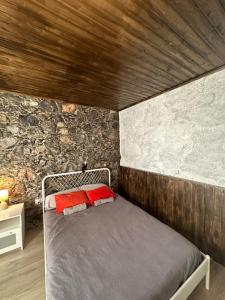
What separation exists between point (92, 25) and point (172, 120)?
1.82 meters

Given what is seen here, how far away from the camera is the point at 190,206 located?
88.5 inches

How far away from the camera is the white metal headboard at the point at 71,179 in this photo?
284 centimetres

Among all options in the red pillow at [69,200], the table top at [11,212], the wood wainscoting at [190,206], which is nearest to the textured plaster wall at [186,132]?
the wood wainscoting at [190,206]

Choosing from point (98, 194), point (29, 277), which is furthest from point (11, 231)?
point (98, 194)

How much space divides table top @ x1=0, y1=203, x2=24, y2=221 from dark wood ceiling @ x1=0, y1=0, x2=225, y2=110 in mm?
1947

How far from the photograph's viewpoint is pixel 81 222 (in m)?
2.07

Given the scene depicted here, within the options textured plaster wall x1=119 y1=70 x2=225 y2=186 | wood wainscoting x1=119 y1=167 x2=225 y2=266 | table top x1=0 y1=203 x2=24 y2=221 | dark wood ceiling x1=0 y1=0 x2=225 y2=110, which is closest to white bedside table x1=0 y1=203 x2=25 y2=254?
table top x1=0 y1=203 x2=24 y2=221

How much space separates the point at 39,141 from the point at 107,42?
2.07m

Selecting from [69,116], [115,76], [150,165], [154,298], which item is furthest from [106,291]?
[69,116]

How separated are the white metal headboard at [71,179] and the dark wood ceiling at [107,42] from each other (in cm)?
168

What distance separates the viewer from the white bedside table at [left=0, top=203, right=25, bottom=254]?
2.06m

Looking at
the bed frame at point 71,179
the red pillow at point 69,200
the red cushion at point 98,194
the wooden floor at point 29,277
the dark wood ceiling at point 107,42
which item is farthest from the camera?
the bed frame at point 71,179

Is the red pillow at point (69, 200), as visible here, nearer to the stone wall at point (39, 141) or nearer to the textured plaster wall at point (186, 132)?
the stone wall at point (39, 141)

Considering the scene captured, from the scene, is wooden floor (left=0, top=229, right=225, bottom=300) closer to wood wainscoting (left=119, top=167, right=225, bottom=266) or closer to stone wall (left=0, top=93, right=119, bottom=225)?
wood wainscoting (left=119, top=167, right=225, bottom=266)
